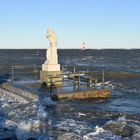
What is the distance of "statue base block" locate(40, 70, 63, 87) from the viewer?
67.8 feet

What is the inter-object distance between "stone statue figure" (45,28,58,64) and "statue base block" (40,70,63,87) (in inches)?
27.5

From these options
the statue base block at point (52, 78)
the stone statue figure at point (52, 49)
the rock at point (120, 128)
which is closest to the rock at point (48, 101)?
the statue base block at point (52, 78)

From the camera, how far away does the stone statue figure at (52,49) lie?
22.0 metres

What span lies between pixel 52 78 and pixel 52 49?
7.05 ft

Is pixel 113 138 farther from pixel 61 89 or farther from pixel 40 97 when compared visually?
pixel 61 89

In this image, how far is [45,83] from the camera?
22.0 metres

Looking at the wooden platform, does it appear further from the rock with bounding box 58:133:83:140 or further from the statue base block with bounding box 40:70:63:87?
the rock with bounding box 58:133:83:140

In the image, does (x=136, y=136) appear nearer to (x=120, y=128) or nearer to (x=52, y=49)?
(x=120, y=128)

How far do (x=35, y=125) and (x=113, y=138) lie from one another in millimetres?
2866

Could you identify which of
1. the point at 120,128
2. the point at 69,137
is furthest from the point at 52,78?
the point at 69,137

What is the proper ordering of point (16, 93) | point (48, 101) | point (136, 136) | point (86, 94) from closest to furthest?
1. point (136, 136)
2. point (48, 101)
3. point (86, 94)
4. point (16, 93)

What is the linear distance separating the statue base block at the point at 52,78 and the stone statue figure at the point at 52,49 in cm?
70

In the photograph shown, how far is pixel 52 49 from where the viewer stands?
873 inches

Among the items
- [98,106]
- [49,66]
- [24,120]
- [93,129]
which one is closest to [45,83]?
[49,66]
